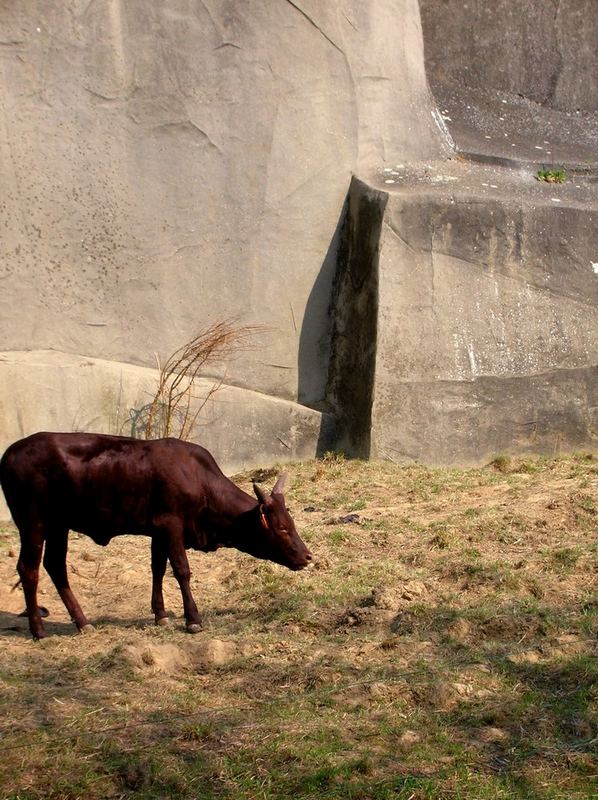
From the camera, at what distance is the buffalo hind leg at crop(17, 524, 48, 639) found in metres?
6.71

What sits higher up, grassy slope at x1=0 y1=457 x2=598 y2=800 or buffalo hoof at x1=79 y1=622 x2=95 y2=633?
grassy slope at x1=0 y1=457 x2=598 y2=800

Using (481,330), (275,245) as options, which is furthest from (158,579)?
(481,330)

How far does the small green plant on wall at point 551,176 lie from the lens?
478 inches

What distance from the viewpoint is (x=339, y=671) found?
5.82 meters

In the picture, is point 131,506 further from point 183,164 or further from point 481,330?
point 481,330

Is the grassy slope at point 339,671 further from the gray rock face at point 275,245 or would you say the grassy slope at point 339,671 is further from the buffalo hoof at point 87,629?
the gray rock face at point 275,245

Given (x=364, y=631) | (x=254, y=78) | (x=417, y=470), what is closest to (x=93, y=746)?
(x=364, y=631)

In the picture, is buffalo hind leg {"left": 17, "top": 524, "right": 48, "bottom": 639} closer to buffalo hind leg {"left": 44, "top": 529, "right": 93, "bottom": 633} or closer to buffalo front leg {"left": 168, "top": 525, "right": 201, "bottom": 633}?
buffalo hind leg {"left": 44, "top": 529, "right": 93, "bottom": 633}

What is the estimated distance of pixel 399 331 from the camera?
10.8 meters

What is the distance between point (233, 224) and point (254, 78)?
53.5 inches

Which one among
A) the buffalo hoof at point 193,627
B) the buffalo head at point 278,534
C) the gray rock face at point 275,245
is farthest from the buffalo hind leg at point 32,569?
the gray rock face at point 275,245

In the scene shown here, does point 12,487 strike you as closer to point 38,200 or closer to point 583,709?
point 583,709

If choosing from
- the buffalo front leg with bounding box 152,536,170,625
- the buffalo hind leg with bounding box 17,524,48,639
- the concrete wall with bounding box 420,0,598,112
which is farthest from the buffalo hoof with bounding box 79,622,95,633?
the concrete wall with bounding box 420,0,598,112

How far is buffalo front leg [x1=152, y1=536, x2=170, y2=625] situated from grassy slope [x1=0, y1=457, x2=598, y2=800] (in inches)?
3.8
